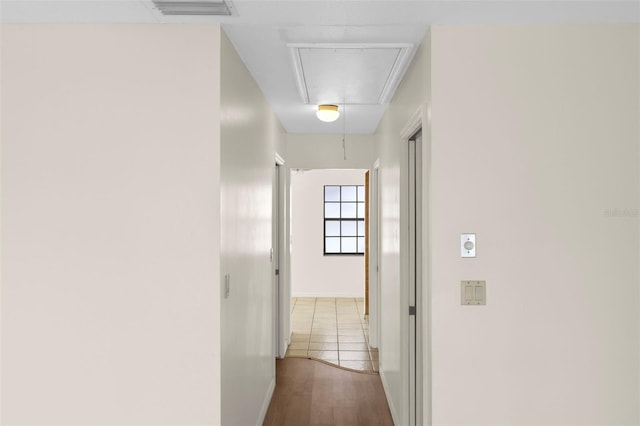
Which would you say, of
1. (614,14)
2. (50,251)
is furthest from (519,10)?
(50,251)

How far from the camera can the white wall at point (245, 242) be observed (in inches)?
97.6

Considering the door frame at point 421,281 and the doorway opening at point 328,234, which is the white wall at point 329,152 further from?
the doorway opening at point 328,234

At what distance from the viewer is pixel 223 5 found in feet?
6.81

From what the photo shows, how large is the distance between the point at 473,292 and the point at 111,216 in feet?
5.39

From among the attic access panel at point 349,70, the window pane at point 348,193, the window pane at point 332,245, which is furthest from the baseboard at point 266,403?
the window pane at point 348,193

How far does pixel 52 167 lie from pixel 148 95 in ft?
1.75

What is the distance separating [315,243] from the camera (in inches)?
352

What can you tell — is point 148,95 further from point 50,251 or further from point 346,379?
point 346,379

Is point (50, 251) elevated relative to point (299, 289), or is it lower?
elevated

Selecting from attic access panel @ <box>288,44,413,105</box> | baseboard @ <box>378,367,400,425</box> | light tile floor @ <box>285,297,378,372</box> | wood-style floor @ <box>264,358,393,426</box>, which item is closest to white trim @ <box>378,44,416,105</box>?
attic access panel @ <box>288,44,413,105</box>

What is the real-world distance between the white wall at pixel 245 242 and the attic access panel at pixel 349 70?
→ 341mm

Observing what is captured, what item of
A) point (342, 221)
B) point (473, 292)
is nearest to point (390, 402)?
point (473, 292)

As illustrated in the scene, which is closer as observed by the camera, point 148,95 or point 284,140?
point 148,95

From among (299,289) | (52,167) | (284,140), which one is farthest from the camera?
(299,289)
